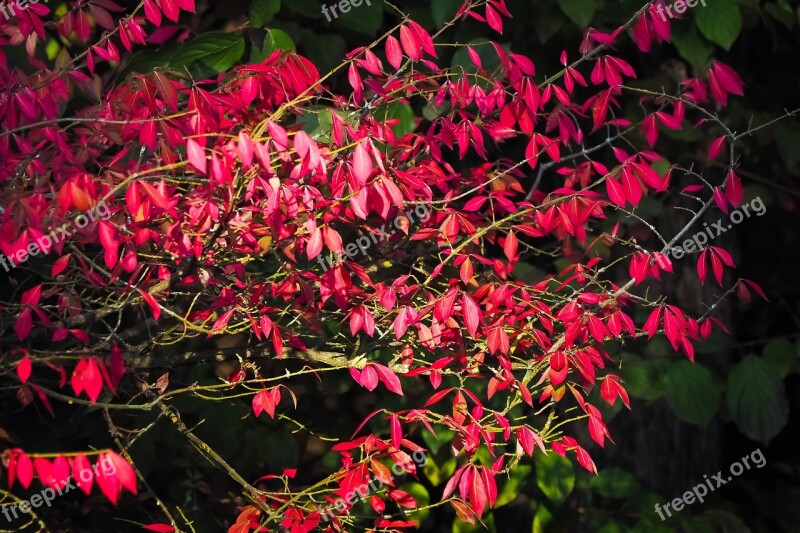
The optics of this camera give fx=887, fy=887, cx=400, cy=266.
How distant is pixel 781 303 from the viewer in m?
3.65

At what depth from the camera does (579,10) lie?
2.53m

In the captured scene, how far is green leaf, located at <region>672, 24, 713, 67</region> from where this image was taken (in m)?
2.72

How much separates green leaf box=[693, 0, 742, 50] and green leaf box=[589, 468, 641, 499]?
1.33 m

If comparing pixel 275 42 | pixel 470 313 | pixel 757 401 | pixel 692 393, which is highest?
pixel 275 42

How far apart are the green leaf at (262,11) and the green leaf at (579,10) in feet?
2.66

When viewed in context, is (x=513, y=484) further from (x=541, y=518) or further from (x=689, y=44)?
(x=689, y=44)

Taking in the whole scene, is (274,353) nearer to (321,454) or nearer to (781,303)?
(321,454)

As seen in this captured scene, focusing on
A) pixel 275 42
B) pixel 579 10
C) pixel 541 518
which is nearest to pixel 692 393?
pixel 541 518

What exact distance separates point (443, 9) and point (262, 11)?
1.63 feet

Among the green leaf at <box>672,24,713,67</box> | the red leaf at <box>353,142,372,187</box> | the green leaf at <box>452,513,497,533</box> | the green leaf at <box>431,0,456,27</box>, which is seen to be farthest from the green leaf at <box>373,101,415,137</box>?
the green leaf at <box>452,513,497,533</box>

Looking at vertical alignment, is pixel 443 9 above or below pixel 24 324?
above

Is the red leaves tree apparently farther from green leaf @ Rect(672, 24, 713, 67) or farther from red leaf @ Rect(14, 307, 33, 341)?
green leaf @ Rect(672, 24, 713, 67)

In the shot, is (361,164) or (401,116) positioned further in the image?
(401,116)

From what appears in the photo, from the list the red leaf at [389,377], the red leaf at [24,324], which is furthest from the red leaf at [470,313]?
the red leaf at [24,324]
